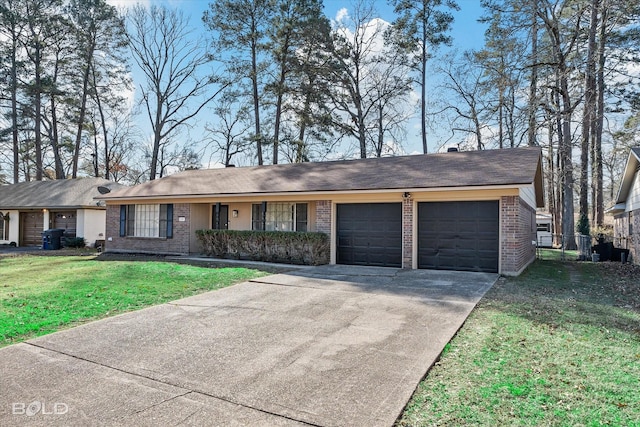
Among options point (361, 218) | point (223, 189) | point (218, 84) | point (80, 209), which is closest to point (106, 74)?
point (218, 84)

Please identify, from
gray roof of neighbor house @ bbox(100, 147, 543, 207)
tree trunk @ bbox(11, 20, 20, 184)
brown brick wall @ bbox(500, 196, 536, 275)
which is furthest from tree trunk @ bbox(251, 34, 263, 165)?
brown brick wall @ bbox(500, 196, 536, 275)

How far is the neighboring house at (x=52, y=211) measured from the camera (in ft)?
63.4

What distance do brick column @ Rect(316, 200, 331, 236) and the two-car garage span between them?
300 millimetres

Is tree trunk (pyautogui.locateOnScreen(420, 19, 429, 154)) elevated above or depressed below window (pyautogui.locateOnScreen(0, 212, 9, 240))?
above

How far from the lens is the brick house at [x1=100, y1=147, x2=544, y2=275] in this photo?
9938mm

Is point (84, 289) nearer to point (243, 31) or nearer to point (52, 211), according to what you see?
point (52, 211)

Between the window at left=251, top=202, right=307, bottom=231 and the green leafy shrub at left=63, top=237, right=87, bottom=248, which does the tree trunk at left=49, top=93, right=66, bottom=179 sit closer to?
the green leafy shrub at left=63, top=237, right=87, bottom=248

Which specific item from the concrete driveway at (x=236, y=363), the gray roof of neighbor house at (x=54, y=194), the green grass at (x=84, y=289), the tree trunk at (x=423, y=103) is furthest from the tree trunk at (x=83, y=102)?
the concrete driveway at (x=236, y=363)

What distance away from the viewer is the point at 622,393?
3.19 m

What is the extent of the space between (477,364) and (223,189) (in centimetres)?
1163

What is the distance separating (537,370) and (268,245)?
9.77m

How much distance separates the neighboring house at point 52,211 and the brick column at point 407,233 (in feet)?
48.1

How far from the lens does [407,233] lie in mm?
10820

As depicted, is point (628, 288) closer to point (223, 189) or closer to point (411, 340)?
point (411, 340)
